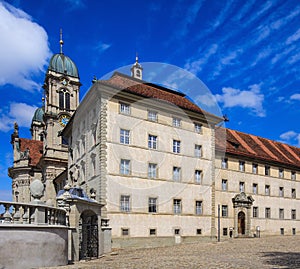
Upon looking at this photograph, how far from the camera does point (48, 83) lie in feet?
198

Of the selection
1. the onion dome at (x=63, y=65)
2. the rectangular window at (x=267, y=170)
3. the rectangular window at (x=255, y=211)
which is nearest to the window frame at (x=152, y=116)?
the rectangular window at (x=255, y=211)

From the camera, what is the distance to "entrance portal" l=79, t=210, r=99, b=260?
18.5m

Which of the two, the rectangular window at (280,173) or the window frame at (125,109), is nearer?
the window frame at (125,109)

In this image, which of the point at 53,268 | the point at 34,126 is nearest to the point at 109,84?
the point at 53,268

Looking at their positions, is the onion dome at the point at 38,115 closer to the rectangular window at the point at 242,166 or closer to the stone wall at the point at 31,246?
the rectangular window at the point at 242,166

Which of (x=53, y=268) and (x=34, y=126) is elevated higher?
(x=34, y=126)

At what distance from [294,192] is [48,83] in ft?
146

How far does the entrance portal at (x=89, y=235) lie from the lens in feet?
60.6

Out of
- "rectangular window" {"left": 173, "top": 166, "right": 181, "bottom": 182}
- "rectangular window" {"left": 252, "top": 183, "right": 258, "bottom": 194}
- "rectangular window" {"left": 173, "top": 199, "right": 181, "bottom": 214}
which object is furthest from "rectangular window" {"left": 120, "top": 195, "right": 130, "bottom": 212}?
"rectangular window" {"left": 252, "top": 183, "right": 258, "bottom": 194}

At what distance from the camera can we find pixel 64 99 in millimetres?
60688

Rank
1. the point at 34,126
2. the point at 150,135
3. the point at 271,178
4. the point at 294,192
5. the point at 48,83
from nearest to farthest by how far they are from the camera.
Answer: the point at 150,135
the point at 271,178
the point at 294,192
the point at 48,83
the point at 34,126

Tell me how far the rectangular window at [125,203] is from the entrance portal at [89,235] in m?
6.19

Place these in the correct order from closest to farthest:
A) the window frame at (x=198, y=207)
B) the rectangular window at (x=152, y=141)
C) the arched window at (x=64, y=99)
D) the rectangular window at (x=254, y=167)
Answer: the rectangular window at (x=152, y=141)
the window frame at (x=198, y=207)
the rectangular window at (x=254, y=167)
the arched window at (x=64, y=99)

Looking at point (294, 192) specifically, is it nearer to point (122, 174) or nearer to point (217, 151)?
point (217, 151)
